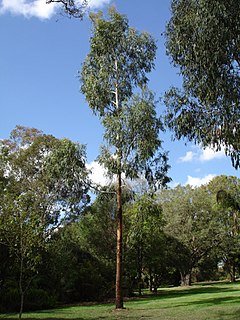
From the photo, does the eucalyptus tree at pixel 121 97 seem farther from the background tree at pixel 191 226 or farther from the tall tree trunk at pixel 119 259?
the background tree at pixel 191 226

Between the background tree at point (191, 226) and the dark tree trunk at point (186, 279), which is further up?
the background tree at point (191, 226)

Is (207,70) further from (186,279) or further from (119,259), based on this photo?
(186,279)

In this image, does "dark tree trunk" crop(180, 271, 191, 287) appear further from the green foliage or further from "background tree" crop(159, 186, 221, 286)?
the green foliage

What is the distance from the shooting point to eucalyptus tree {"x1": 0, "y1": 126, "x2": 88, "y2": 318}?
1199cm

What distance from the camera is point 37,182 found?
Result: 25.2m

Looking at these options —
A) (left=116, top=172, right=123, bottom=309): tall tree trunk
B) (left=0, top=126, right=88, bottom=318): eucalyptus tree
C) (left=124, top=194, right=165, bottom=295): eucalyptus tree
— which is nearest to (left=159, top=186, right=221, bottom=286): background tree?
(left=124, top=194, right=165, bottom=295): eucalyptus tree

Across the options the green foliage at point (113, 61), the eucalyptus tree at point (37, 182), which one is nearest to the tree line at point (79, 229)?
the eucalyptus tree at point (37, 182)

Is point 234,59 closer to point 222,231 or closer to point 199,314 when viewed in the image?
point 199,314

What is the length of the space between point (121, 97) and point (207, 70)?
7.50 metres

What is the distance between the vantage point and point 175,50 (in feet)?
38.6

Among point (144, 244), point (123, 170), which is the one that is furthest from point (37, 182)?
point (123, 170)

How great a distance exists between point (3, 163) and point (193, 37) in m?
16.4

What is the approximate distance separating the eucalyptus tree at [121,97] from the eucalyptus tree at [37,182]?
1.69 meters

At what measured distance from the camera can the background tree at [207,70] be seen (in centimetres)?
995
